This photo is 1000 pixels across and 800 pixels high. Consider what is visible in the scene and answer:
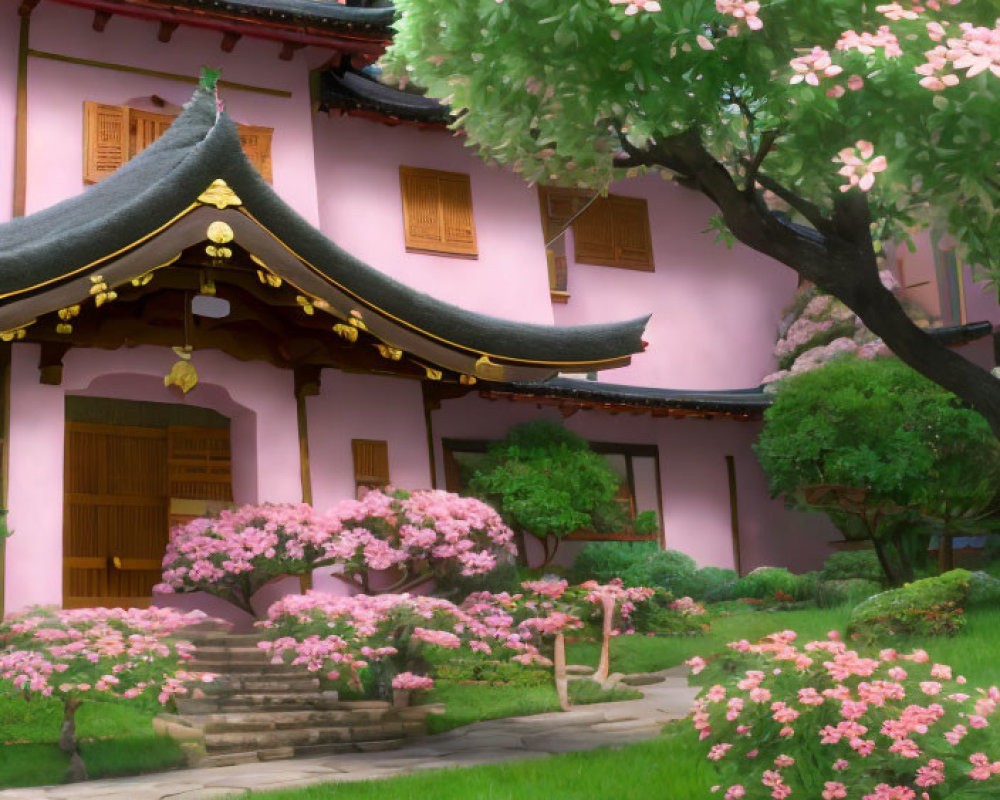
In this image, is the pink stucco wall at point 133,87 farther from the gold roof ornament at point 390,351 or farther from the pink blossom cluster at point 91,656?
the pink blossom cluster at point 91,656

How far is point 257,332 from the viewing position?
15.7 metres

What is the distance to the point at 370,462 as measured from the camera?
652 inches

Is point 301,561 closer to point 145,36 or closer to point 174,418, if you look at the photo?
point 174,418

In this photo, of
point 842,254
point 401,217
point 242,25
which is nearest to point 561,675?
point 842,254

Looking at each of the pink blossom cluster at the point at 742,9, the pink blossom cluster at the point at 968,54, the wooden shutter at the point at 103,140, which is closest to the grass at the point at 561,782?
the pink blossom cluster at the point at 968,54

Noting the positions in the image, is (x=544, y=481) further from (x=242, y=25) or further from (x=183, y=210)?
(x=183, y=210)

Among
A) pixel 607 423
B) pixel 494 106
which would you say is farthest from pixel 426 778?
pixel 607 423

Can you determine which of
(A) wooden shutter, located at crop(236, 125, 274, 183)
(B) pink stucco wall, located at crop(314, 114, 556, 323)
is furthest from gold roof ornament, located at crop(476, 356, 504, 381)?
(A) wooden shutter, located at crop(236, 125, 274, 183)

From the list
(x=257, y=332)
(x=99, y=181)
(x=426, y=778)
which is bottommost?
(x=426, y=778)

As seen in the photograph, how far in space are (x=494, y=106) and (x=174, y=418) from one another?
26.9 feet

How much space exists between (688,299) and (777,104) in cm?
1357

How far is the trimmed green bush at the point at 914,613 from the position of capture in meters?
15.1

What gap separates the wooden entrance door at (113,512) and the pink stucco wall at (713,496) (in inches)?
241

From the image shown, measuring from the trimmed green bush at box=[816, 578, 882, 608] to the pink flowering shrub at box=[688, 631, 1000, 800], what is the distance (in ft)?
36.9
